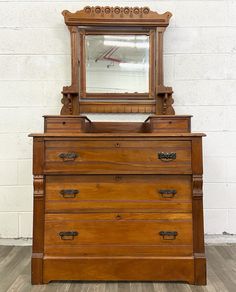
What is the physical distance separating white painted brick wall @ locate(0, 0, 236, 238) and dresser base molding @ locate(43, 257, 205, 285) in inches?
31.0

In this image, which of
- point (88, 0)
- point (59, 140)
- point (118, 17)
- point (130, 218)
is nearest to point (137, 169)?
point (130, 218)

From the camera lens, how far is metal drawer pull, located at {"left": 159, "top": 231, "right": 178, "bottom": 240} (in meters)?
1.97

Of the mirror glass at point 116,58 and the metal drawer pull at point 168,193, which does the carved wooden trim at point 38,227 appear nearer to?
the metal drawer pull at point 168,193

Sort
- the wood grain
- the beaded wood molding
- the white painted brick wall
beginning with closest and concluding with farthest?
the wood grain < the beaded wood molding < the white painted brick wall

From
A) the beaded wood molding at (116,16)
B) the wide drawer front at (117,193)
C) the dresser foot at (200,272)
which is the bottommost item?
the dresser foot at (200,272)

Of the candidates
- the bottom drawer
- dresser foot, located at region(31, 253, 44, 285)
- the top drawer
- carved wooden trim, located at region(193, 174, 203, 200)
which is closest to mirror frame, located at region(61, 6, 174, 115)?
the top drawer

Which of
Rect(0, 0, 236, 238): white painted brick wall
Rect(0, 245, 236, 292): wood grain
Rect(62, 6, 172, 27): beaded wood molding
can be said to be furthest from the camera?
Rect(0, 0, 236, 238): white painted brick wall

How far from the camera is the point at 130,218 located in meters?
1.98

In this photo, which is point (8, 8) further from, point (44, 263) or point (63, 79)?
point (44, 263)

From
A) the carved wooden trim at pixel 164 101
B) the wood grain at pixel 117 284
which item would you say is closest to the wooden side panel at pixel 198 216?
the wood grain at pixel 117 284

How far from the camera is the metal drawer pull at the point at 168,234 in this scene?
6.48ft

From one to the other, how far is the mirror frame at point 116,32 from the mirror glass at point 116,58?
4cm

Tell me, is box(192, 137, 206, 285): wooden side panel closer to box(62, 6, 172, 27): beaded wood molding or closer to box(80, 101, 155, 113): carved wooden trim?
box(80, 101, 155, 113): carved wooden trim

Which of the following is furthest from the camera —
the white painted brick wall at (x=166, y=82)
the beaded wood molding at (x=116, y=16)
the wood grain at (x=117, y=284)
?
the white painted brick wall at (x=166, y=82)
